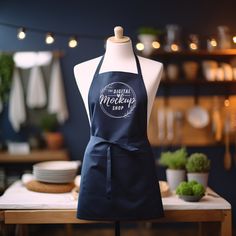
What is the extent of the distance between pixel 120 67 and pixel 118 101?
0.67 ft

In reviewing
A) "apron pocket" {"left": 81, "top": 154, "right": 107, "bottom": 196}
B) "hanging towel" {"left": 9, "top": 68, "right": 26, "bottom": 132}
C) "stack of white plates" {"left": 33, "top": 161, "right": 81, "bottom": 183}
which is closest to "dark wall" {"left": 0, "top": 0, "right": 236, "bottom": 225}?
"hanging towel" {"left": 9, "top": 68, "right": 26, "bottom": 132}

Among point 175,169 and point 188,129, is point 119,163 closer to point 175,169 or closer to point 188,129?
point 175,169

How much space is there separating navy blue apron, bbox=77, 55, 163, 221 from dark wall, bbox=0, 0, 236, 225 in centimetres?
252

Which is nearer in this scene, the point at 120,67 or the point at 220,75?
the point at 120,67

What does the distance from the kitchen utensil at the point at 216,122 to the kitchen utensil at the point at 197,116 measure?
8cm

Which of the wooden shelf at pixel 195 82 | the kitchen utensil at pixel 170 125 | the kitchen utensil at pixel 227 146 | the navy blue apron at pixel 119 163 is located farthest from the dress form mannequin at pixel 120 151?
the kitchen utensil at pixel 227 146

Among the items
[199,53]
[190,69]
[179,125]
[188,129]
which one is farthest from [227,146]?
[199,53]

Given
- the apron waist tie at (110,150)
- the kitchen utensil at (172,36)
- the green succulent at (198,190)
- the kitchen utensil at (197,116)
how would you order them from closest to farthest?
the apron waist tie at (110,150) → the green succulent at (198,190) → the kitchen utensil at (172,36) → the kitchen utensil at (197,116)

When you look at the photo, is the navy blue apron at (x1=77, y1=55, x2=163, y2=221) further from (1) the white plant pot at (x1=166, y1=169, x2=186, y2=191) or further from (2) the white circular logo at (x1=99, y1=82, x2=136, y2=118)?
(1) the white plant pot at (x1=166, y1=169, x2=186, y2=191)

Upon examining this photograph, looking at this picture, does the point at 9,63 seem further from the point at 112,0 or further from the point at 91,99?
the point at 91,99

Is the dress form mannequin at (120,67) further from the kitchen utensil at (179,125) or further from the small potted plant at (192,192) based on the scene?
the kitchen utensil at (179,125)

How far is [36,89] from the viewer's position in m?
4.68

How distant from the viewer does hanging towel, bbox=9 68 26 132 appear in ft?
15.3

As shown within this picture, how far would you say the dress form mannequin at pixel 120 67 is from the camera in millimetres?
2324
